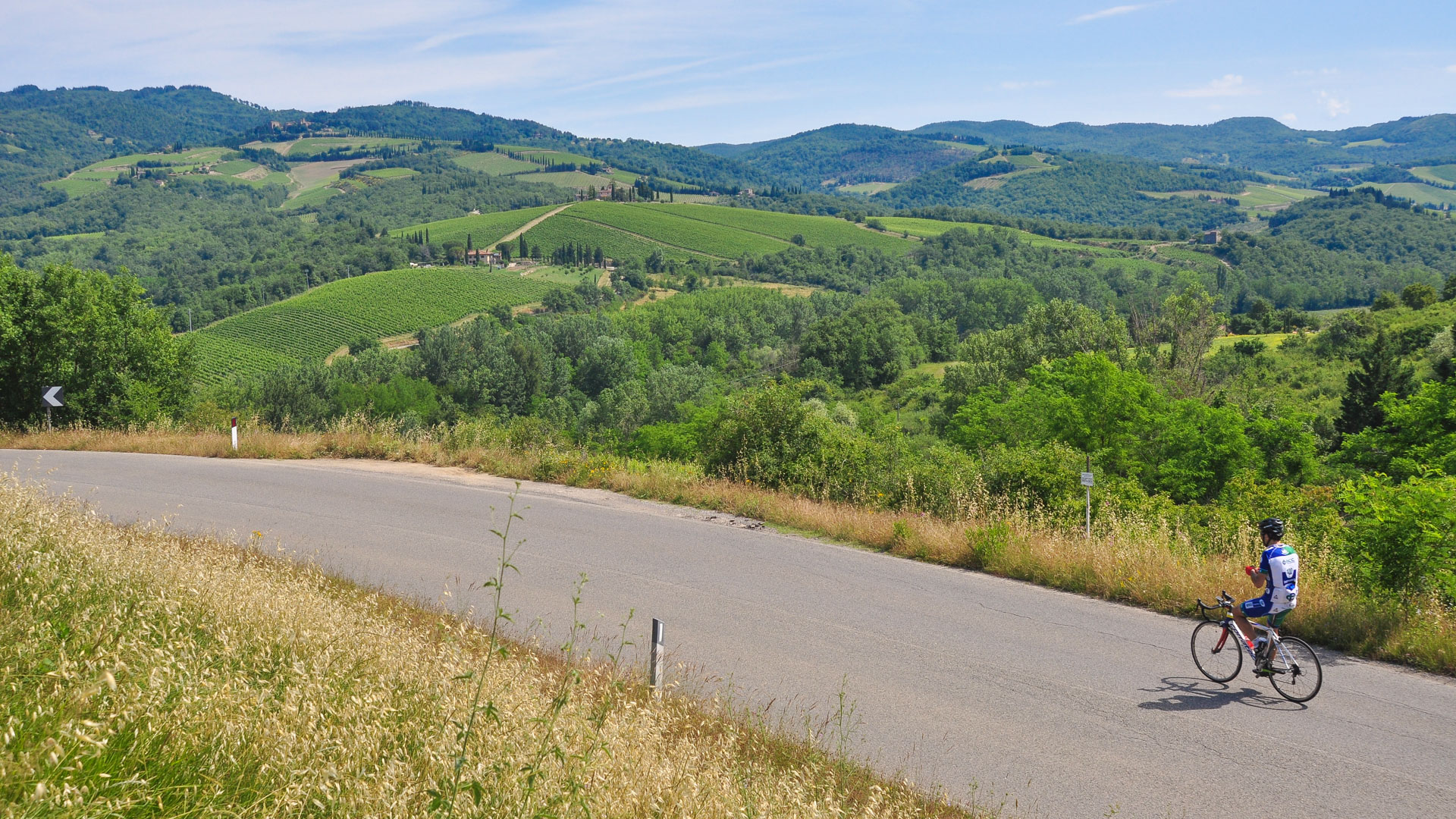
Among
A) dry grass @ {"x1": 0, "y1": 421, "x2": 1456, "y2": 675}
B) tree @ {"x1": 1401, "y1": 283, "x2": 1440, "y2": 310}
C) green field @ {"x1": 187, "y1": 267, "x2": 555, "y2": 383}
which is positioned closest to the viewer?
dry grass @ {"x1": 0, "y1": 421, "x2": 1456, "y2": 675}

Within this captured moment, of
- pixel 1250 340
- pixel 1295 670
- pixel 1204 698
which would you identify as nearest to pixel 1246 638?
pixel 1295 670

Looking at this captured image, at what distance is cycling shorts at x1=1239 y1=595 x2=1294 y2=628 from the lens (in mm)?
7492

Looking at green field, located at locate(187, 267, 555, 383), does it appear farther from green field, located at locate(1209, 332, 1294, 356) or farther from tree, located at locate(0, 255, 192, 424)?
green field, located at locate(1209, 332, 1294, 356)

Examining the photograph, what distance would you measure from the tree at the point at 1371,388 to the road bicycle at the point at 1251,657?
157 ft

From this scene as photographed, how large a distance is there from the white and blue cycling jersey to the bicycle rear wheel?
0.96 feet

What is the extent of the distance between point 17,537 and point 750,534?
821 cm

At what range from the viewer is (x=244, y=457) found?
61.3 ft

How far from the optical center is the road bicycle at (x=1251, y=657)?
715 centimetres

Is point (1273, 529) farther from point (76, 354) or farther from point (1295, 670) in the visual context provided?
point (76, 354)

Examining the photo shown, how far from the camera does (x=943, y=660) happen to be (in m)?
7.85

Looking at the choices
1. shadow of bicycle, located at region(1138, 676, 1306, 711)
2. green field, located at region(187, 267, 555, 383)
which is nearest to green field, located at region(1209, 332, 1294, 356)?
shadow of bicycle, located at region(1138, 676, 1306, 711)

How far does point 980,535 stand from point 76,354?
24.7m

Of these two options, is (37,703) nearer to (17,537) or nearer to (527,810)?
(527,810)

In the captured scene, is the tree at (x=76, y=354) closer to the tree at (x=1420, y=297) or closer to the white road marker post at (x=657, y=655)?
the white road marker post at (x=657, y=655)
